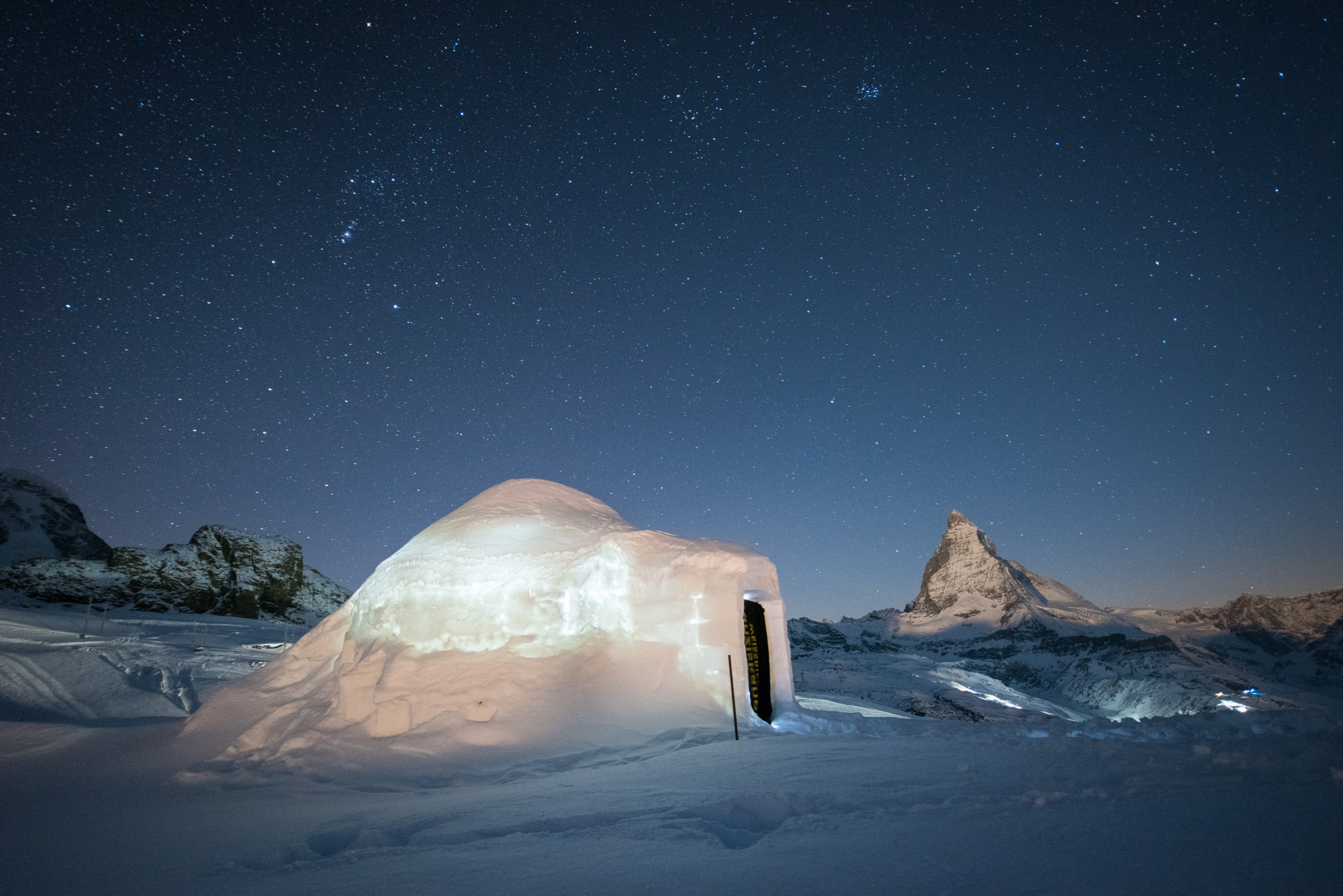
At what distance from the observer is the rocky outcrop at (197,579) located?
4003 cm

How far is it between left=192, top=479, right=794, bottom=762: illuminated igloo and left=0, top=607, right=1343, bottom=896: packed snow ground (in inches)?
37.8

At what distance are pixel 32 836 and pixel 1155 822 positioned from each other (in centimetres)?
996

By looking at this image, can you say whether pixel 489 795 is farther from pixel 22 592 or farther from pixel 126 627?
pixel 22 592

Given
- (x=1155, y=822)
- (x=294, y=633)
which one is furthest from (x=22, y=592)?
(x=1155, y=822)

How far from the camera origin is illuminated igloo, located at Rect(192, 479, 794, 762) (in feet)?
29.6

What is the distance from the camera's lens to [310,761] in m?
8.27

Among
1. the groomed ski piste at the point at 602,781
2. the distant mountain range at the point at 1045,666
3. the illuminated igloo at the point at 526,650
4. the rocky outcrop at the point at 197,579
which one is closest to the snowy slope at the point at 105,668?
the groomed ski piste at the point at 602,781

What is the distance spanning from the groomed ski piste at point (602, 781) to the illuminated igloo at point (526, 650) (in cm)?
6

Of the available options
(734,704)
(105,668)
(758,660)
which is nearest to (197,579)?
(105,668)

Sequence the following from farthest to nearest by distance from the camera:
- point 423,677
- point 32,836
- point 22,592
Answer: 1. point 22,592
2. point 423,677
3. point 32,836

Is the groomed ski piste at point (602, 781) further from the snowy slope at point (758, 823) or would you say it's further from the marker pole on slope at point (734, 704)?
the marker pole on slope at point (734, 704)

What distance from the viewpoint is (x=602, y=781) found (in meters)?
6.68

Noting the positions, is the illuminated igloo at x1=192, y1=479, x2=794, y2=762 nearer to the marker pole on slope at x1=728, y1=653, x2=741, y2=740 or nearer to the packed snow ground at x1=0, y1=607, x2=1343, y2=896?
the marker pole on slope at x1=728, y1=653, x2=741, y2=740

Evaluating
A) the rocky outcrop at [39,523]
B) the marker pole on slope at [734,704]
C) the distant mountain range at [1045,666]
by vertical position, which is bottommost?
the distant mountain range at [1045,666]
